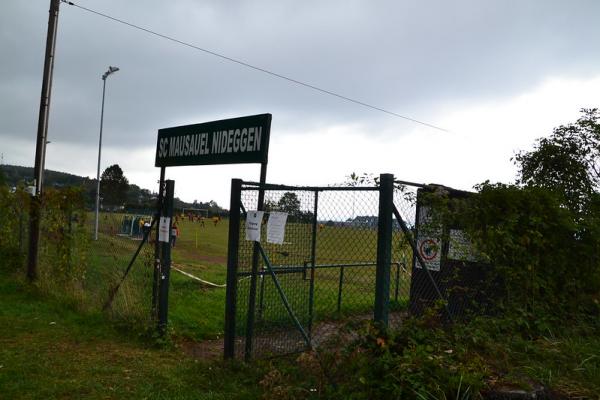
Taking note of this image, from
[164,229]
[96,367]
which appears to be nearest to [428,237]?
[164,229]

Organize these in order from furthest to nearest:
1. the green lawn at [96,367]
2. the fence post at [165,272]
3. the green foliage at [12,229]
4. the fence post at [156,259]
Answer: the green foliage at [12,229] < the fence post at [156,259] < the fence post at [165,272] < the green lawn at [96,367]

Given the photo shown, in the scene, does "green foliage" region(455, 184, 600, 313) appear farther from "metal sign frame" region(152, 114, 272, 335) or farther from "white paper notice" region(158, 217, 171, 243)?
"white paper notice" region(158, 217, 171, 243)

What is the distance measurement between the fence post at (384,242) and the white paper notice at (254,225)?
138 centimetres

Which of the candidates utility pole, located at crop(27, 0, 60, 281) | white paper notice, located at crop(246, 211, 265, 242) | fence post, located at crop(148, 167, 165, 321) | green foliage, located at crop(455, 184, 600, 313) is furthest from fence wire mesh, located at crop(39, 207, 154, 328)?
green foliage, located at crop(455, 184, 600, 313)

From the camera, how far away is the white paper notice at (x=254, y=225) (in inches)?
210

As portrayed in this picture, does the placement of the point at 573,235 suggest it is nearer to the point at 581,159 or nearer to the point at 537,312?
the point at 537,312

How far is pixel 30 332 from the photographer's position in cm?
643

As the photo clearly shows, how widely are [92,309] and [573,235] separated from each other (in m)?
6.63

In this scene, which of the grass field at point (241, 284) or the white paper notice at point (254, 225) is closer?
the white paper notice at point (254, 225)

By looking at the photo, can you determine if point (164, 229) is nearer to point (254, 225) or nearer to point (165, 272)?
point (165, 272)

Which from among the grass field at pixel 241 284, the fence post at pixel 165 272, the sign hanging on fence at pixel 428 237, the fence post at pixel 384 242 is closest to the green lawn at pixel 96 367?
the fence post at pixel 165 272

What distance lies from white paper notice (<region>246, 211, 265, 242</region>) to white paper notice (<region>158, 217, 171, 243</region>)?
1530mm

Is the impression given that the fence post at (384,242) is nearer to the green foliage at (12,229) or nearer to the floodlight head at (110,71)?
the green foliage at (12,229)

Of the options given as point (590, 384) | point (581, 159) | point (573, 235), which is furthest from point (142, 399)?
point (581, 159)
